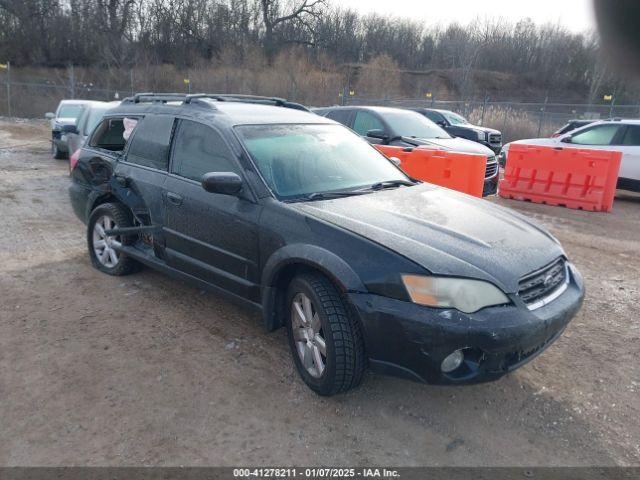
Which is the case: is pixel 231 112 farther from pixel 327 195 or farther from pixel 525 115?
pixel 525 115

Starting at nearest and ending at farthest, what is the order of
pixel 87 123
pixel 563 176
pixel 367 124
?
pixel 563 176
pixel 367 124
pixel 87 123

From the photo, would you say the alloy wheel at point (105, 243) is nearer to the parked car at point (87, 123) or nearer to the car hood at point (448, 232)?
the car hood at point (448, 232)

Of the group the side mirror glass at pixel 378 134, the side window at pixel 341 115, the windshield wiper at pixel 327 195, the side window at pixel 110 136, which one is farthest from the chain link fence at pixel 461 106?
the windshield wiper at pixel 327 195

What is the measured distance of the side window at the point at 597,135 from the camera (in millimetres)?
10492

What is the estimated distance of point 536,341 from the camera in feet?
9.11

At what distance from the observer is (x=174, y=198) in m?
3.99

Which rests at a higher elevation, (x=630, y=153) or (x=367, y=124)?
(x=367, y=124)

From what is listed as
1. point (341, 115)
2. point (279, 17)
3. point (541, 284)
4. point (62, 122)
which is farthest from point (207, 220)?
point (279, 17)

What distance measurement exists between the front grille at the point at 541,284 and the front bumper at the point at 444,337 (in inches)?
3.6

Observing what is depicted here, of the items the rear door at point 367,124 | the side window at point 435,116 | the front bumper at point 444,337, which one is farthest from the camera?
the side window at point 435,116

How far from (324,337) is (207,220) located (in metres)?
1.36

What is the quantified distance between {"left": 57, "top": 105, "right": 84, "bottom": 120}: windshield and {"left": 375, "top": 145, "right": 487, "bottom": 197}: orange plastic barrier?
1146 cm

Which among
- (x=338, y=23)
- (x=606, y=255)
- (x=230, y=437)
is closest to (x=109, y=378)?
(x=230, y=437)

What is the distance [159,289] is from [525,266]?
3260 mm
